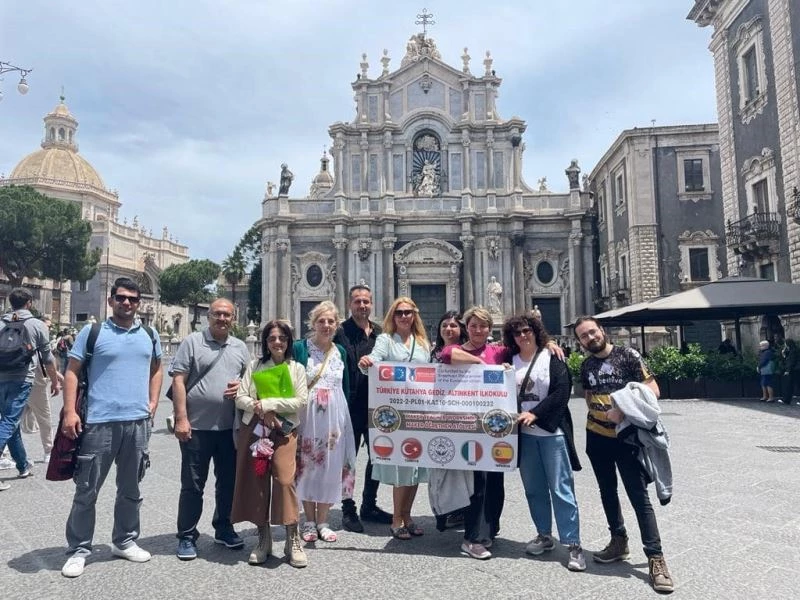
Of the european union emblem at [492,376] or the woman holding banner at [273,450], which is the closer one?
the woman holding banner at [273,450]

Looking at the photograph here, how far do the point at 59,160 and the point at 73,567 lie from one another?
6675cm

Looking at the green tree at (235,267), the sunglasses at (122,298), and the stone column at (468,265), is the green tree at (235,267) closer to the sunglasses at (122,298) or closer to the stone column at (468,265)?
the stone column at (468,265)

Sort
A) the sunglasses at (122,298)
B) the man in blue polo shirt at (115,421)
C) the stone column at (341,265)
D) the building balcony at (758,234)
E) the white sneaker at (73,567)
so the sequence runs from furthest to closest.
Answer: the stone column at (341,265)
the building balcony at (758,234)
the sunglasses at (122,298)
the man in blue polo shirt at (115,421)
the white sneaker at (73,567)

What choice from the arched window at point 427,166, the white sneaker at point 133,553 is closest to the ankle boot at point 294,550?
the white sneaker at point 133,553

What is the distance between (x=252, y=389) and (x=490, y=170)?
94.3ft

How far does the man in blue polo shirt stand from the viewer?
3.91 m

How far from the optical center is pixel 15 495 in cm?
576

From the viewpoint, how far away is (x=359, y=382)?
4.89 metres

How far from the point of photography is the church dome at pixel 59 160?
58.5 metres

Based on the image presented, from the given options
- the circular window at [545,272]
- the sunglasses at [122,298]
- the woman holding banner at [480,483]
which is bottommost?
the woman holding banner at [480,483]

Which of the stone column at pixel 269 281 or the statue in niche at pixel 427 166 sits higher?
the statue in niche at pixel 427 166

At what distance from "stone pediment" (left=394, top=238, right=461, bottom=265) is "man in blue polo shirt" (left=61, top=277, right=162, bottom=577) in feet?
87.2

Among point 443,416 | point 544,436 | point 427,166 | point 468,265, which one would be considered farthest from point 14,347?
point 427,166

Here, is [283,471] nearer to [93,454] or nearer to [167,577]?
[167,577]
